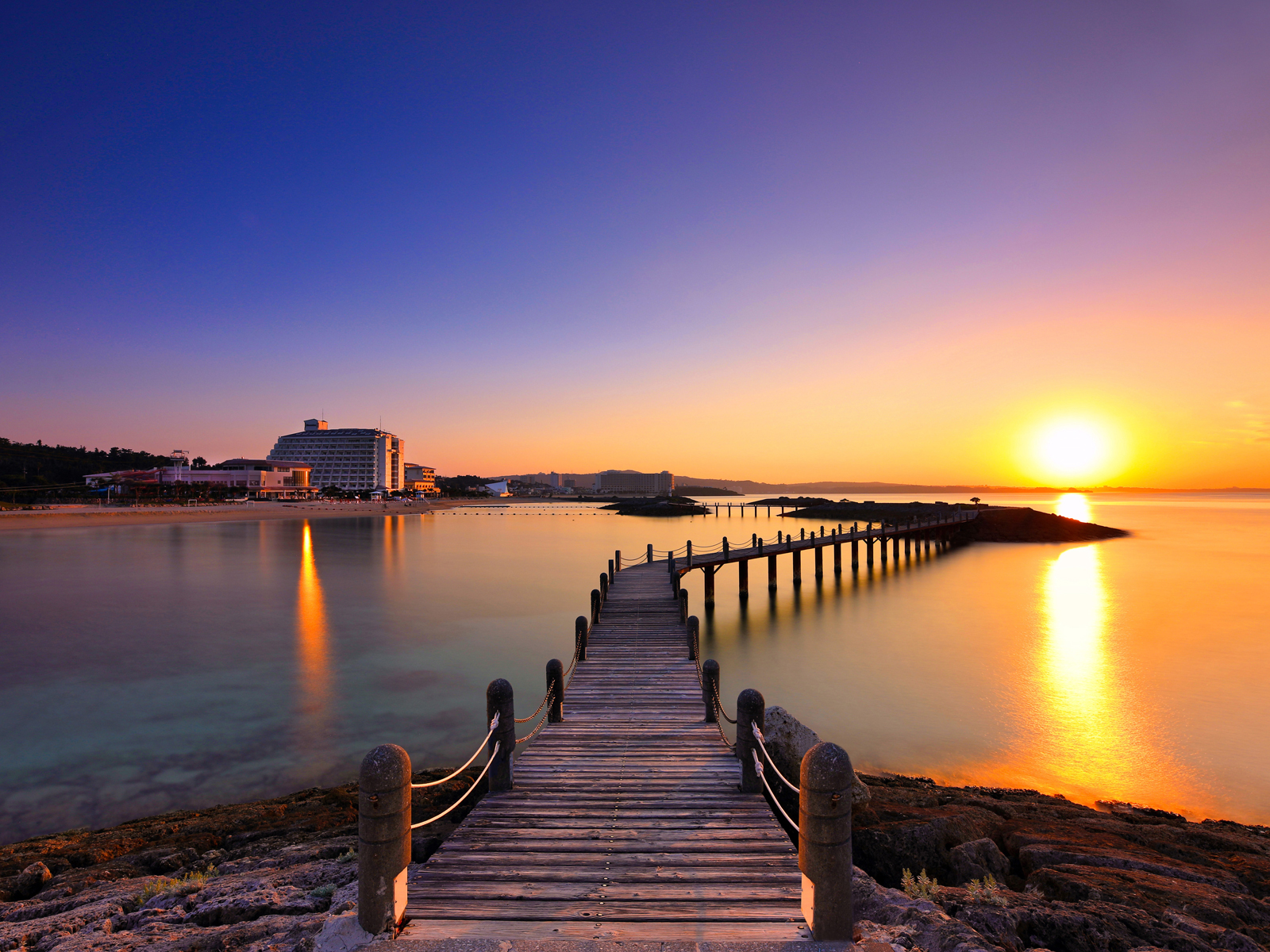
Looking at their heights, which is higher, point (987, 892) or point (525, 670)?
point (987, 892)

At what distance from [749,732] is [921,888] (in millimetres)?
2223

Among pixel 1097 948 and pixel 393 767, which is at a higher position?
pixel 393 767

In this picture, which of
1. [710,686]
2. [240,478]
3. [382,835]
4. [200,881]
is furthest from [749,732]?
[240,478]

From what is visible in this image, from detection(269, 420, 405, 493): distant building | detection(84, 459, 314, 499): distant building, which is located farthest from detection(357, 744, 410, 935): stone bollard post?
detection(269, 420, 405, 493): distant building

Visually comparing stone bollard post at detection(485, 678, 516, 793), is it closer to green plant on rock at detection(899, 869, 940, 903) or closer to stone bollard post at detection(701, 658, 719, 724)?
stone bollard post at detection(701, 658, 719, 724)

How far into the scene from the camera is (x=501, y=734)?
715 centimetres

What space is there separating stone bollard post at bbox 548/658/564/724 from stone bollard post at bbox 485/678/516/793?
8.58 ft

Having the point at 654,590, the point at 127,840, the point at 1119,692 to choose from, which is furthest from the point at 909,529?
the point at 127,840

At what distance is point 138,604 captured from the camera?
29250 millimetres

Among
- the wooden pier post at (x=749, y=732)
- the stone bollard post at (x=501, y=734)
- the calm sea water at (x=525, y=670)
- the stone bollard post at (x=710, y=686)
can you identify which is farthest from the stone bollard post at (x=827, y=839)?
the calm sea water at (x=525, y=670)

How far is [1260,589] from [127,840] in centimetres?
5482

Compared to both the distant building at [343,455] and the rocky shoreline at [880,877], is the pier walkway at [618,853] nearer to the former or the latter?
the rocky shoreline at [880,877]

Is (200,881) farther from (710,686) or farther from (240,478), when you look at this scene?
(240,478)

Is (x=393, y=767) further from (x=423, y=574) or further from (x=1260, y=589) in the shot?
(x=1260, y=589)
